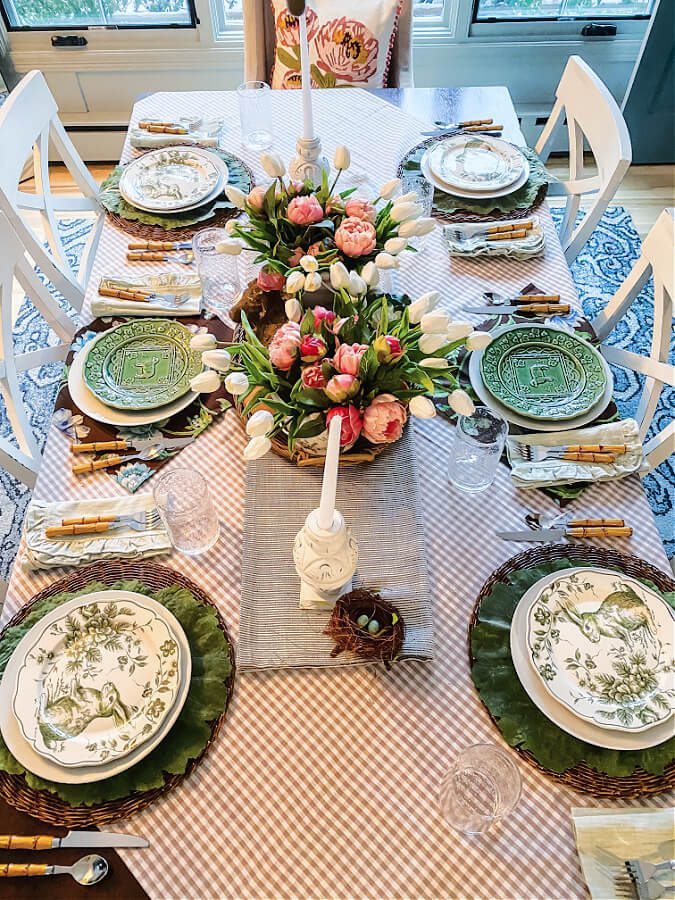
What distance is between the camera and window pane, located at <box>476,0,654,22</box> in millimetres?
2848

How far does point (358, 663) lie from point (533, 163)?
4.37 feet

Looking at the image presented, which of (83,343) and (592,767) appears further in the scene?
(83,343)

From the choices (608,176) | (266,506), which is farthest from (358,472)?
(608,176)

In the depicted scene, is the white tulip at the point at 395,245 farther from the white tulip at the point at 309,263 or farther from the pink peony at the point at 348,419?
the pink peony at the point at 348,419

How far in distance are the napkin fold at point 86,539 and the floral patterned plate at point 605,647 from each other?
577mm

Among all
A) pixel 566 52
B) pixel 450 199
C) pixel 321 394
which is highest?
pixel 321 394

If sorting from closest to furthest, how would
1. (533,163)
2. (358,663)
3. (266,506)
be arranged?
(358,663) < (266,506) < (533,163)

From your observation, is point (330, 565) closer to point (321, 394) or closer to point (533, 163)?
point (321, 394)

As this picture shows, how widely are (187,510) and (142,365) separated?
382 mm

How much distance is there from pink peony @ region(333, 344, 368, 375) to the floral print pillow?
1542 mm

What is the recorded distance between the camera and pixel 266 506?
111 cm

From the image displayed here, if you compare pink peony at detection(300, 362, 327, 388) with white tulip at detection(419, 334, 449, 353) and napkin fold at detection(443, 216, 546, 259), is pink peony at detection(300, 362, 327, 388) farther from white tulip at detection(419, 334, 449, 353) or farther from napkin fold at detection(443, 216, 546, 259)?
napkin fold at detection(443, 216, 546, 259)

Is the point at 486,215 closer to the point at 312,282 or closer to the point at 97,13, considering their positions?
the point at 312,282

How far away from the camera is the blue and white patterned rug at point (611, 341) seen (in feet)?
6.83
